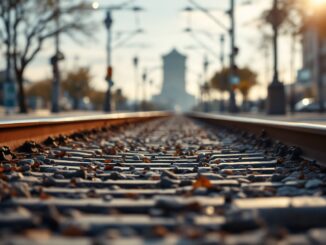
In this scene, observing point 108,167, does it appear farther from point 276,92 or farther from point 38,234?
point 276,92

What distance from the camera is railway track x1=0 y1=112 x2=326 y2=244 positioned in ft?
10.7

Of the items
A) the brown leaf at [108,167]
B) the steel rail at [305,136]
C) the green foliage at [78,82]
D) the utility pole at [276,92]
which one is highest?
the green foliage at [78,82]

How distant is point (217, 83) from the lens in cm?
10050

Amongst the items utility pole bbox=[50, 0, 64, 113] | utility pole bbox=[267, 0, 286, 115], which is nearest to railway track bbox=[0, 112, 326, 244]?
utility pole bbox=[267, 0, 286, 115]

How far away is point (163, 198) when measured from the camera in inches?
158

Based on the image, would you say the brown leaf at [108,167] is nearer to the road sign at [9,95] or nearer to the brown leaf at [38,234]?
the brown leaf at [38,234]

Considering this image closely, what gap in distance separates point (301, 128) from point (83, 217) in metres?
4.86

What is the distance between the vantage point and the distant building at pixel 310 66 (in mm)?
92875

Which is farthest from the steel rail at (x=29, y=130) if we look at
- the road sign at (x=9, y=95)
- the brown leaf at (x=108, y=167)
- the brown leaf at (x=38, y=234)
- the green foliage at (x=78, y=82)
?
the green foliage at (x=78, y=82)

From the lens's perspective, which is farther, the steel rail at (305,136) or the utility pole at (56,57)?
the utility pole at (56,57)

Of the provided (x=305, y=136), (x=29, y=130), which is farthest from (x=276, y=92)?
(x=305, y=136)

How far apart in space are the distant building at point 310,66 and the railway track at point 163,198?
284ft

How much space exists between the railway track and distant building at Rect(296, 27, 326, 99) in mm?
86413

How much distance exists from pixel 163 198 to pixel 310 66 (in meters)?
100
